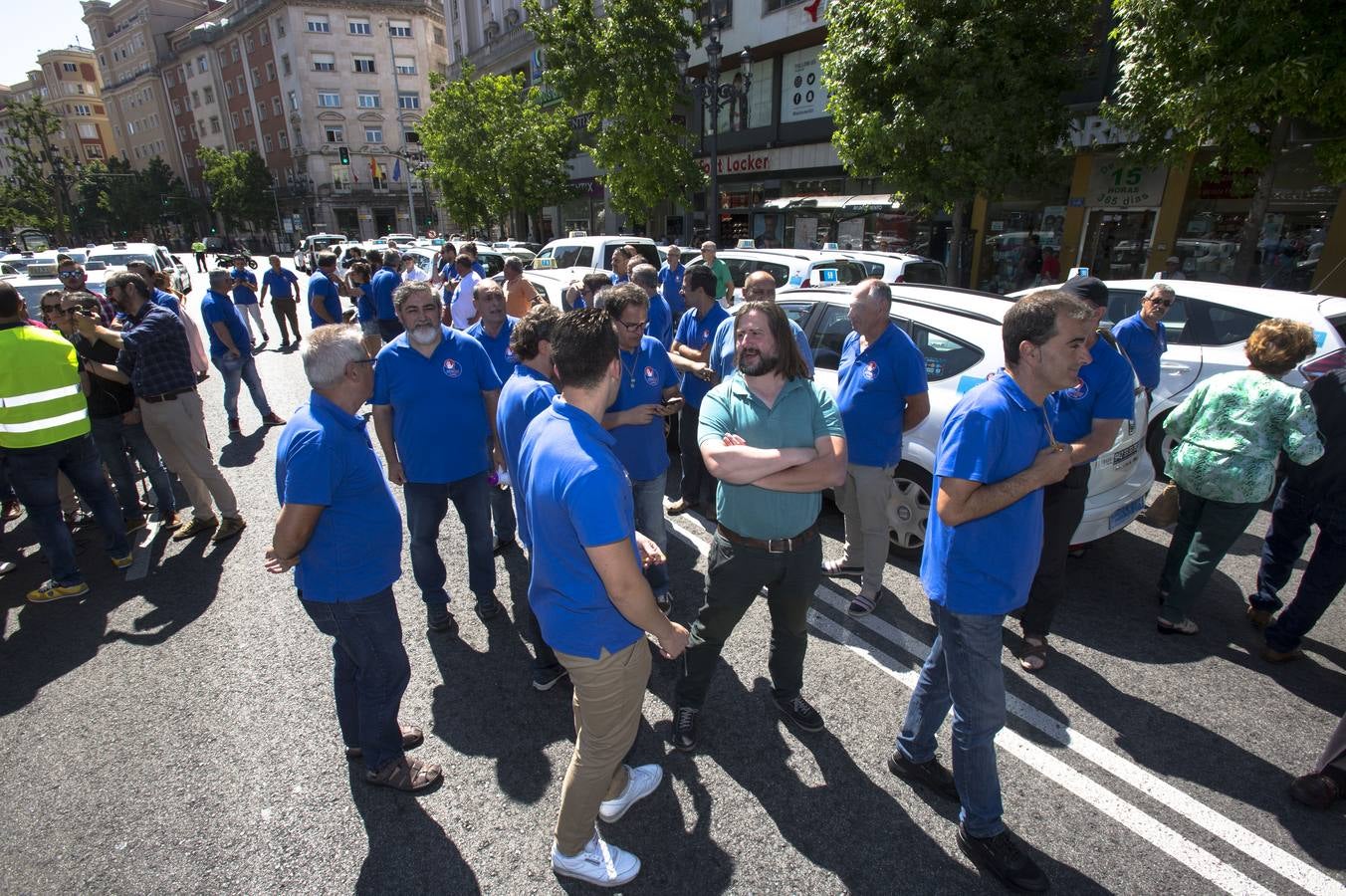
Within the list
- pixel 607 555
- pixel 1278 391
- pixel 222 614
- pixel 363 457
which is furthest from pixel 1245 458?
pixel 222 614

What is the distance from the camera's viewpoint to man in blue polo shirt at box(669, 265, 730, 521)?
5297 millimetres

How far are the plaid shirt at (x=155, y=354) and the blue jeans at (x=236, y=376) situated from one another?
316cm

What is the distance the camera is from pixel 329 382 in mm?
2377

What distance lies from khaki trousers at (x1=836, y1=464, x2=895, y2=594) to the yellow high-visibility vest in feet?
16.3

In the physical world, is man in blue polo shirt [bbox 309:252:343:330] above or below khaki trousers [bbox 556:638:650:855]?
above

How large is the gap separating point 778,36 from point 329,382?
22.0m

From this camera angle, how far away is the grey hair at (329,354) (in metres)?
2.35

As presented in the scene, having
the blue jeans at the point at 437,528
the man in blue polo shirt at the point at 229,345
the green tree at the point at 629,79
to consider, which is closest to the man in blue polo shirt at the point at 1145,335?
the blue jeans at the point at 437,528

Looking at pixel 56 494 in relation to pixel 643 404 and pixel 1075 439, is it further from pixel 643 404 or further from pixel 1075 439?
pixel 1075 439

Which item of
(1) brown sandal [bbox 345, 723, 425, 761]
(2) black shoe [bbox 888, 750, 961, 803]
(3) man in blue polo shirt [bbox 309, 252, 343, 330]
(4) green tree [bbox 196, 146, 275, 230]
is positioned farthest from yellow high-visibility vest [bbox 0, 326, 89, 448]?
(4) green tree [bbox 196, 146, 275, 230]

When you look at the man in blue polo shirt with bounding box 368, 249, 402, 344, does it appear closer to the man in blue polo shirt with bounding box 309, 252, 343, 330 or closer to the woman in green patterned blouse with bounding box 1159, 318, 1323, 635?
the man in blue polo shirt with bounding box 309, 252, 343, 330

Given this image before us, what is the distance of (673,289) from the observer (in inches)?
321

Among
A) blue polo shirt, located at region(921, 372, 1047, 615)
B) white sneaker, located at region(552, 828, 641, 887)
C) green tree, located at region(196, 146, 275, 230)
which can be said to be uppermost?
green tree, located at region(196, 146, 275, 230)

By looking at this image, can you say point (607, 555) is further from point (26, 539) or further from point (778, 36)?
point (778, 36)
